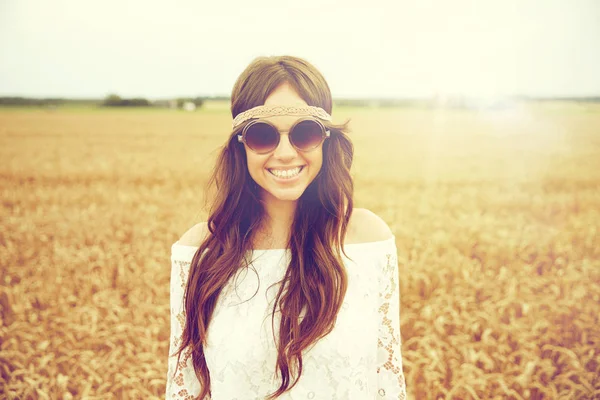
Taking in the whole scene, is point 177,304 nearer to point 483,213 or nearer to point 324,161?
point 324,161

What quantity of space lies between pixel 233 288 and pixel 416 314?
3.43m

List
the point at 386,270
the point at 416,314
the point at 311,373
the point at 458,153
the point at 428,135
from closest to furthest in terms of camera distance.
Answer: the point at 311,373
the point at 386,270
the point at 416,314
the point at 458,153
the point at 428,135

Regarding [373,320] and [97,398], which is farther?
[97,398]

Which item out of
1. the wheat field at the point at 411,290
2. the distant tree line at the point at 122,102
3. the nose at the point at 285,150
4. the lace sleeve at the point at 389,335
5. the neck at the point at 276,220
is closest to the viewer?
the nose at the point at 285,150

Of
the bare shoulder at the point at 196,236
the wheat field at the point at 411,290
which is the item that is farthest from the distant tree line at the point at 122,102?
the bare shoulder at the point at 196,236

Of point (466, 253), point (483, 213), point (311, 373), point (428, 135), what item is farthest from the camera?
point (428, 135)

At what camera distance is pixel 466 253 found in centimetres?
643

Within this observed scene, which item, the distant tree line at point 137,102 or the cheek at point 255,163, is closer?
the cheek at point 255,163

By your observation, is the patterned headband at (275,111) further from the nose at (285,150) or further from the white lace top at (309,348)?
the white lace top at (309,348)

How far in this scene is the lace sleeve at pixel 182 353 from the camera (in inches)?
79.0

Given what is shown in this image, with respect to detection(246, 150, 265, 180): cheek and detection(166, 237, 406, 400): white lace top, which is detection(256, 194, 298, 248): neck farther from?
detection(246, 150, 265, 180): cheek

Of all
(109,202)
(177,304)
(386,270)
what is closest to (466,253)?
(386,270)

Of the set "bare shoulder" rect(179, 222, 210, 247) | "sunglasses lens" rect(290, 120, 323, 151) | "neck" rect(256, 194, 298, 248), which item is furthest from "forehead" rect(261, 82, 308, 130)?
"bare shoulder" rect(179, 222, 210, 247)

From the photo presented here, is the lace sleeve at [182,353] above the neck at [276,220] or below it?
below
